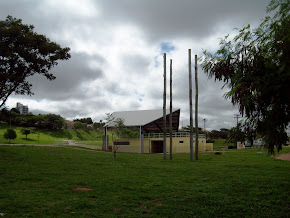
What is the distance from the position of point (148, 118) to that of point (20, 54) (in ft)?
94.9

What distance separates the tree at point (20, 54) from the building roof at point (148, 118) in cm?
2370

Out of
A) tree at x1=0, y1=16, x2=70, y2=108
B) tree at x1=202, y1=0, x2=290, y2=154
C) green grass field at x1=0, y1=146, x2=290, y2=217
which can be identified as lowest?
green grass field at x1=0, y1=146, x2=290, y2=217

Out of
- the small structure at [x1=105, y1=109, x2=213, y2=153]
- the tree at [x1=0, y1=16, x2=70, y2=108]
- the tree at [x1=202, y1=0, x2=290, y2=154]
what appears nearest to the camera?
the tree at [x1=202, y1=0, x2=290, y2=154]

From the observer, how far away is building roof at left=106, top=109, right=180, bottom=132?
45.6m

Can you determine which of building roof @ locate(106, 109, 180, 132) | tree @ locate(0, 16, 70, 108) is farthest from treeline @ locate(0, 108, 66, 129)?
tree @ locate(0, 16, 70, 108)

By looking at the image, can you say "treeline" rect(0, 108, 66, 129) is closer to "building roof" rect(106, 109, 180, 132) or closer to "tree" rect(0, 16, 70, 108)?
"building roof" rect(106, 109, 180, 132)

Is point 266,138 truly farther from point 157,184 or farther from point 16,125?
point 16,125

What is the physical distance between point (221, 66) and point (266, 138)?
1.98m

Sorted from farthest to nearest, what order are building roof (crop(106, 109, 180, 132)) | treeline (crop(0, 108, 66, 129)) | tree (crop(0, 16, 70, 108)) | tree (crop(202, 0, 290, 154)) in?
treeline (crop(0, 108, 66, 129)) < building roof (crop(106, 109, 180, 132)) < tree (crop(0, 16, 70, 108)) < tree (crop(202, 0, 290, 154))

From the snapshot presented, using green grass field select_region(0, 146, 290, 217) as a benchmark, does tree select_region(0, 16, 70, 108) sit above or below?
above

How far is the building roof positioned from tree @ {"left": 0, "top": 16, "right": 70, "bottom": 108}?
77.8ft

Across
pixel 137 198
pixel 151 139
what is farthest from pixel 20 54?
pixel 151 139

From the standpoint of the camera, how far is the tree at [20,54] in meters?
19.5

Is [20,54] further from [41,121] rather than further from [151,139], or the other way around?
[41,121]
